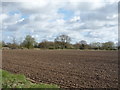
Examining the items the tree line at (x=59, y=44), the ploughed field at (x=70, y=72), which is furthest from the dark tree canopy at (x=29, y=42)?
the ploughed field at (x=70, y=72)

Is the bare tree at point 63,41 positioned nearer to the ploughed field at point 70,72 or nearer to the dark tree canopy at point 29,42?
the dark tree canopy at point 29,42

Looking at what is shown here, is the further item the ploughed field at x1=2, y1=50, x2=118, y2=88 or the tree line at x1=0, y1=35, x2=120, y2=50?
the tree line at x1=0, y1=35, x2=120, y2=50

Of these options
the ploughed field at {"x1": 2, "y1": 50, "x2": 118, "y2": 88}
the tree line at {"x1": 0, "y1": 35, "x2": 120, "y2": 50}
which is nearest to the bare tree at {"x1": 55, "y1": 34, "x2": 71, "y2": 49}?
the tree line at {"x1": 0, "y1": 35, "x2": 120, "y2": 50}

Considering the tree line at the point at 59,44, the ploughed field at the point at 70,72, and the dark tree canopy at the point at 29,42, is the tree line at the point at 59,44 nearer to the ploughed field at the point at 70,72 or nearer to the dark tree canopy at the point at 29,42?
the dark tree canopy at the point at 29,42

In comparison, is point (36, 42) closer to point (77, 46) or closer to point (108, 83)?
point (77, 46)

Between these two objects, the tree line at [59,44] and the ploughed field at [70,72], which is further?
the tree line at [59,44]

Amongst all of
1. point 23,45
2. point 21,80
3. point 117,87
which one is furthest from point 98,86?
point 23,45

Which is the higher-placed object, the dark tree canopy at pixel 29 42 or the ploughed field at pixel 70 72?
the dark tree canopy at pixel 29 42

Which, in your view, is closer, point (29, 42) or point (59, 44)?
point (29, 42)

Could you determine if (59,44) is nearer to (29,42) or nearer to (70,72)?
(29,42)

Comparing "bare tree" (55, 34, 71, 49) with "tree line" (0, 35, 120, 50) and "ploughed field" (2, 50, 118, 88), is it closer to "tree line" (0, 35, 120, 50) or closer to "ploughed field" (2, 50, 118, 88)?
"tree line" (0, 35, 120, 50)

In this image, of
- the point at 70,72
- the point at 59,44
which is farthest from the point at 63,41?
the point at 70,72

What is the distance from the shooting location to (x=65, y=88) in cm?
706

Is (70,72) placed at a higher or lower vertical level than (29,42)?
lower
